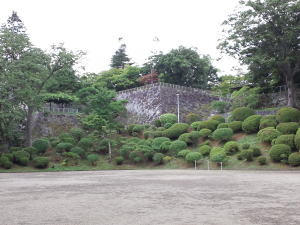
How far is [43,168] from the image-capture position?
22734mm

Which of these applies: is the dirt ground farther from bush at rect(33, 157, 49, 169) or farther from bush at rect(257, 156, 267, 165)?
bush at rect(33, 157, 49, 169)

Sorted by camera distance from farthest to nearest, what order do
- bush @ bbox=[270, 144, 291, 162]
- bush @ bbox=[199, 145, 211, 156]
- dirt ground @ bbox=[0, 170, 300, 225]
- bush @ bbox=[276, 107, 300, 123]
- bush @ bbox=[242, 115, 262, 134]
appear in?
bush @ bbox=[242, 115, 262, 134] < bush @ bbox=[199, 145, 211, 156] < bush @ bbox=[276, 107, 300, 123] < bush @ bbox=[270, 144, 291, 162] < dirt ground @ bbox=[0, 170, 300, 225]

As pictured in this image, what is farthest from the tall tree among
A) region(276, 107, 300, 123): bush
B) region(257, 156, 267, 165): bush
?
region(257, 156, 267, 165): bush

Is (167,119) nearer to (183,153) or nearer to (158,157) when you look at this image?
(158,157)

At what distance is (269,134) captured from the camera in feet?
68.0

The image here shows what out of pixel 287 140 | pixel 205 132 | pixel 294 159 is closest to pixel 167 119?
pixel 205 132

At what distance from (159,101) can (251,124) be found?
1329 cm

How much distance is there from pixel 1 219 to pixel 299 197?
243 inches

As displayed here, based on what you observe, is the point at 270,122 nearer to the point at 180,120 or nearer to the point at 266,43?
the point at 266,43

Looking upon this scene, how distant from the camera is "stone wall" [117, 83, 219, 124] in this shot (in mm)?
35219

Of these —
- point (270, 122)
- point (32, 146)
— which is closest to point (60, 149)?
point (32, 146)

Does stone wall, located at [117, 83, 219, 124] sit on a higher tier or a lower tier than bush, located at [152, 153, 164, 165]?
higher

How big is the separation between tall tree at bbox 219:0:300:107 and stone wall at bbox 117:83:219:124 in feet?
37.1

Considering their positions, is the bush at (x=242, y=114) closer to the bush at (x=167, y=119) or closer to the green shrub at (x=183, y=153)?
the green shrub at (x=183, y=153)
